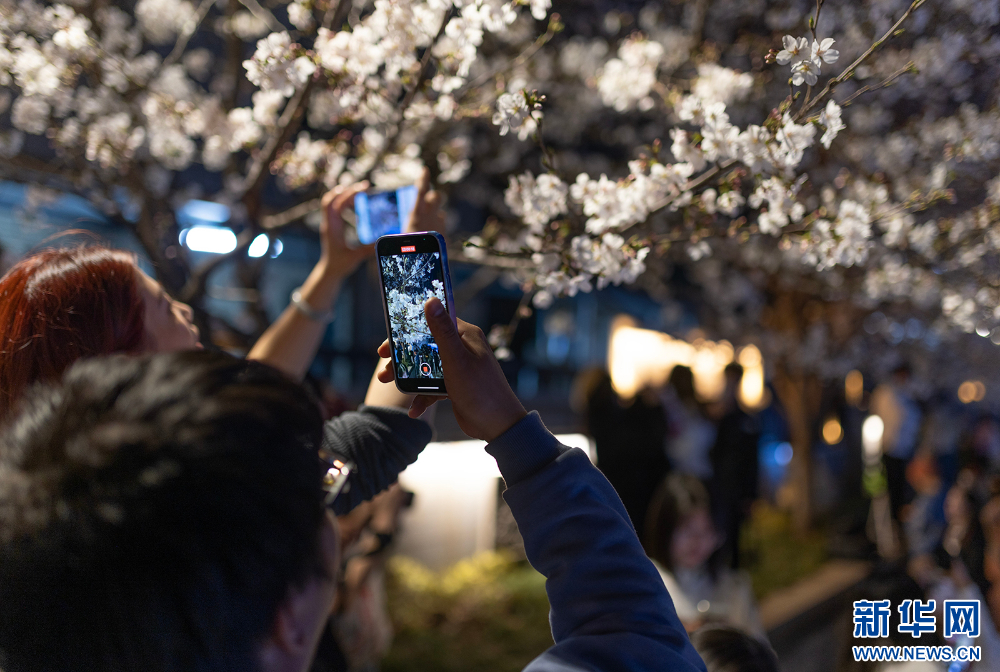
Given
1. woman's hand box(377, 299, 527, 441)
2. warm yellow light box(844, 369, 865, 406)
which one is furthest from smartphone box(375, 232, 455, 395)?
warm yellow light box(844, 369, 865, 406)

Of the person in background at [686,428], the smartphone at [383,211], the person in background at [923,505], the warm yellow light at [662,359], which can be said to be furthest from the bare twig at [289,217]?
the warm yellow light at [662,359]

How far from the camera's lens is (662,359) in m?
10.1

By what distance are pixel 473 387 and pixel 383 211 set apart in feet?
2.85

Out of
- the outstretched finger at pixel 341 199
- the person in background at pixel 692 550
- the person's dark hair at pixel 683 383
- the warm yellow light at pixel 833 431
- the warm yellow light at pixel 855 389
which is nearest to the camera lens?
the outstretched finger at pixel 341 199

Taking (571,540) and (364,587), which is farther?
(364,587)

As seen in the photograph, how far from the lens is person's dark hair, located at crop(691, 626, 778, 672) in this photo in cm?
144

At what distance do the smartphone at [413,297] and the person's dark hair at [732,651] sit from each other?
100 cm

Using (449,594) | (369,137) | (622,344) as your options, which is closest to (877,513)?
(622,344)

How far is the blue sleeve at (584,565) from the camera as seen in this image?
0.75 metres

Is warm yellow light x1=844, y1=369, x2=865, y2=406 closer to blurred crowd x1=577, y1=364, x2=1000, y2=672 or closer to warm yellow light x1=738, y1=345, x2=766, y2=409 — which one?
blurred crowd x1=577, y1=364, x2=1000, y2=672

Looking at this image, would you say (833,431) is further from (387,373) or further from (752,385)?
(387,373)

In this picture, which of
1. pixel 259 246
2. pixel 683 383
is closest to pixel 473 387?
pixel 259 246

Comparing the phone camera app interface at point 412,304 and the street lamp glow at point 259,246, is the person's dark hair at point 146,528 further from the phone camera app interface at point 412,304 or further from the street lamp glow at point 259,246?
the street lamp glow at point 259,246

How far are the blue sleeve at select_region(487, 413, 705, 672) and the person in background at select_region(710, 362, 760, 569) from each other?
16.5ft
